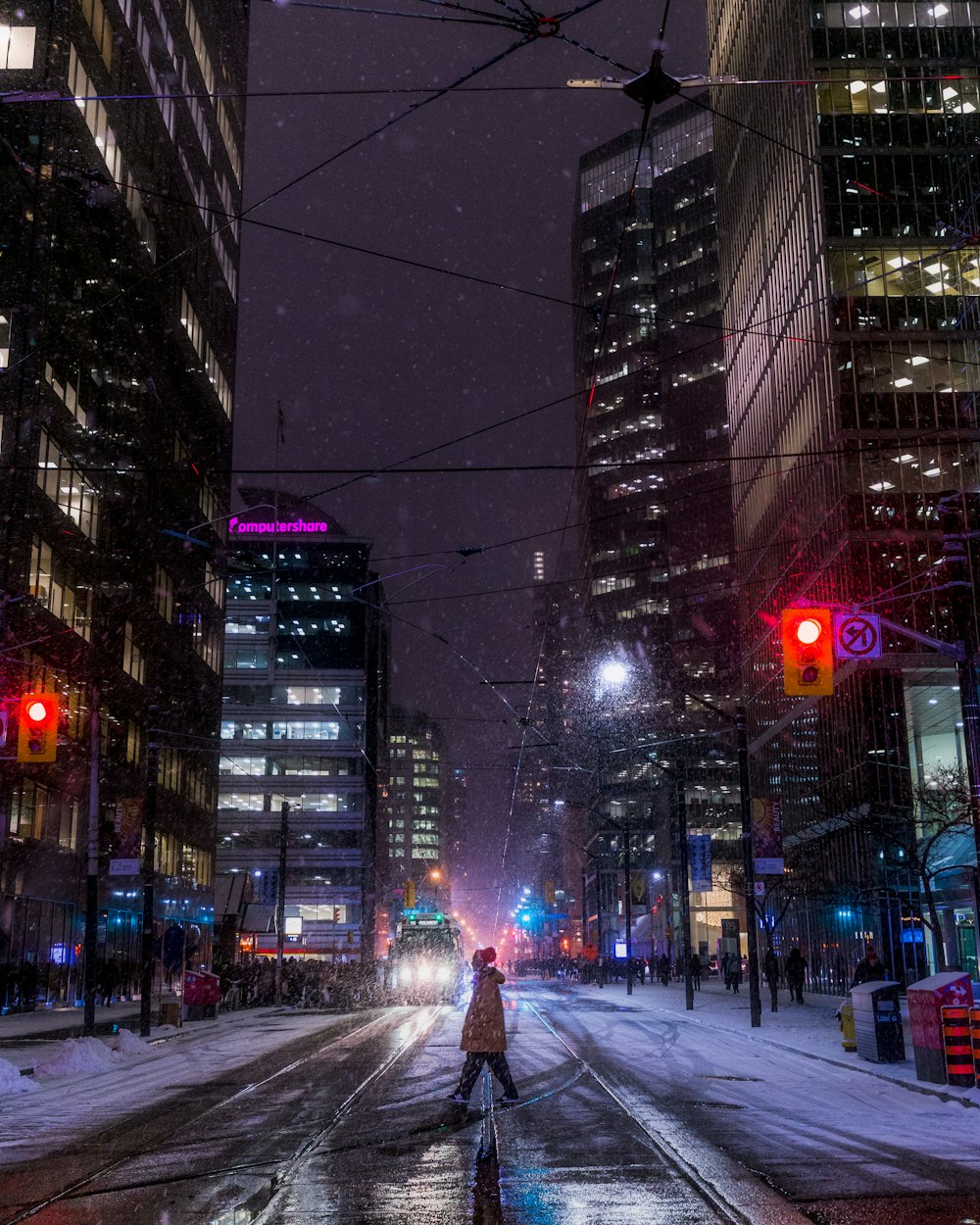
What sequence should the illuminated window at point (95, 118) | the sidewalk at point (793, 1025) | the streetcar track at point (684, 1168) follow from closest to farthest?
the streetcar track at point (684, 1168) < the sidewalk at point (793, 1025) < the illuminated window at point (95, 118)

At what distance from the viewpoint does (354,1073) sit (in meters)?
19.2

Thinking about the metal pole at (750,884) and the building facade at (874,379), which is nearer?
the metal pole at (750,884)

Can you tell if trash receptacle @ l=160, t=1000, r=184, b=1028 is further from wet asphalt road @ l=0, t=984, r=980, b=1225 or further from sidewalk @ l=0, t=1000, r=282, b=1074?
wet asphalt road @ l=0, t=984, r=980, b=1225

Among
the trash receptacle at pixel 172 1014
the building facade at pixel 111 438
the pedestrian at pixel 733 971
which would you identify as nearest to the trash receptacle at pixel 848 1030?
the building facade at pixel 111 438

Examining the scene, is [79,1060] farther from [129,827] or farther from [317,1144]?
[129,827]

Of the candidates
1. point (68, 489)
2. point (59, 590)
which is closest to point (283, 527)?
point (68, 489)

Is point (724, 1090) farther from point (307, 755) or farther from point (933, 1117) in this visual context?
point (307, 755)

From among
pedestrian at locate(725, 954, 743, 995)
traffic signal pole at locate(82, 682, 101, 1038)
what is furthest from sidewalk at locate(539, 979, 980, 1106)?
traffic signal pole at locate(82, 682, 101, 1038)

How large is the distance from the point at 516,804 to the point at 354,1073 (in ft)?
559

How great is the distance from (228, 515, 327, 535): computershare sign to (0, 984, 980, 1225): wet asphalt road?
115 meters

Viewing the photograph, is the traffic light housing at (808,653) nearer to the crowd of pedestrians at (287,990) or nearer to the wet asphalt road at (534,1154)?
the wet asphalt road at (534,1154)

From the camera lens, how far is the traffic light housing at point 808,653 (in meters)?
18.6

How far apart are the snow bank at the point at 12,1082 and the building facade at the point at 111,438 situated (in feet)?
37.2

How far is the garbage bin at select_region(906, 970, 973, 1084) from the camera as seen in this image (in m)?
15.8
